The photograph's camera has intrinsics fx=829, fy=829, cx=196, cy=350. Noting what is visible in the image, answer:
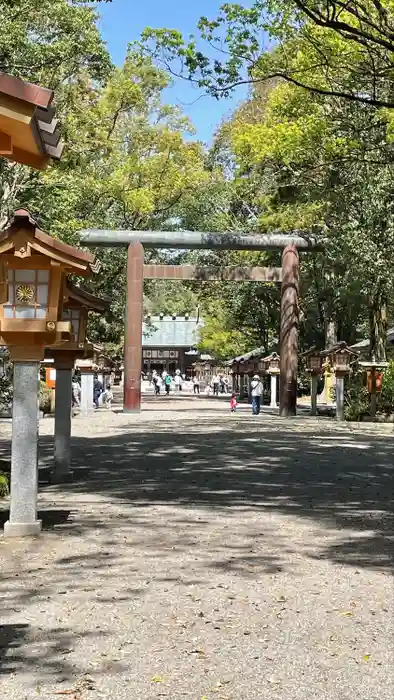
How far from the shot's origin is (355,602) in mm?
5082

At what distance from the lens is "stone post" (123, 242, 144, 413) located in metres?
24.9

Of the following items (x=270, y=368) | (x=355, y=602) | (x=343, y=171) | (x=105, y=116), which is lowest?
(x=355, y=602)

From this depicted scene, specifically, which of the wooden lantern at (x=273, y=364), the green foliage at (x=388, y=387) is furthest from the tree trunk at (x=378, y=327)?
the wooden lantern at (x=273, y=364)

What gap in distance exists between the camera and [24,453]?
23.4 ft

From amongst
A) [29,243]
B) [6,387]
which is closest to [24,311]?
[29,243]

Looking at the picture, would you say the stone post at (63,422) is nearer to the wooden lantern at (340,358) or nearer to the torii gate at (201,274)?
the torii gate at (201,274)

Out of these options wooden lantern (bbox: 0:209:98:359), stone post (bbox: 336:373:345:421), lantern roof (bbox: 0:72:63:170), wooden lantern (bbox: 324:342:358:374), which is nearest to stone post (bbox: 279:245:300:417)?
wooden lantern (bbox: 324:342:358:374)

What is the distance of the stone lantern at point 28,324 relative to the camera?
7.05 m

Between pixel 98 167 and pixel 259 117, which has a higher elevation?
pixel 259 117

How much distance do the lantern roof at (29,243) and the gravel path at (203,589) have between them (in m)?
2.39

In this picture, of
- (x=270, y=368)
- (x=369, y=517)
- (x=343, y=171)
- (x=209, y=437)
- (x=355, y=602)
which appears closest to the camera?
(x=355, y=602)

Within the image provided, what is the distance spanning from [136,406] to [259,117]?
15.4 m

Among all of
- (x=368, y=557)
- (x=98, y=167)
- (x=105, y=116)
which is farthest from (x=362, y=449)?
(x=105, y=116)

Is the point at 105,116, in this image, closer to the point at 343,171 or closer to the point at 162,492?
the point at 343,171
